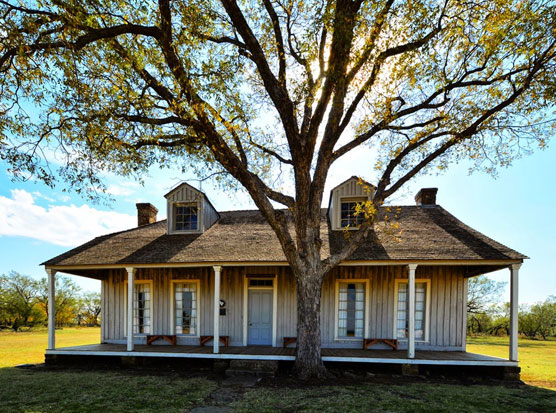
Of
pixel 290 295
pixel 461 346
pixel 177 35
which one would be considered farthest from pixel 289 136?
pixel 461 346

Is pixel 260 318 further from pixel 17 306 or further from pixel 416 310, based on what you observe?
pixel 17 306

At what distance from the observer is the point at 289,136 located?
8.28 meters

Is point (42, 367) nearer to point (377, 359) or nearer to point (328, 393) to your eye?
point (328, 393)

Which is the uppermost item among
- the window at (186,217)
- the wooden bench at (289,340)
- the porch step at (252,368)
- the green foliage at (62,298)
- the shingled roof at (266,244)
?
the window at (186,217)

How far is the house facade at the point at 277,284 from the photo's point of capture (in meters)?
9.34

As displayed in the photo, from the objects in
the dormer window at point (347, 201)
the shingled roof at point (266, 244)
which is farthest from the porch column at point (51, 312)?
the dormer window at point (347, 201)

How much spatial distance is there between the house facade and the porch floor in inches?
12.8

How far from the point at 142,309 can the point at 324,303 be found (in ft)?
22.0

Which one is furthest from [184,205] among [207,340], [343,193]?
[343,193]

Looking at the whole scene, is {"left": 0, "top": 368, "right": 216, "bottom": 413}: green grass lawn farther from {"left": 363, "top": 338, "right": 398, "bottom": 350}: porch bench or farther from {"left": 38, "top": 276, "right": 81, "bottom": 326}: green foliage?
{"left": 38, "top": 276, "right": 81, "bottom": 326}: green foliage

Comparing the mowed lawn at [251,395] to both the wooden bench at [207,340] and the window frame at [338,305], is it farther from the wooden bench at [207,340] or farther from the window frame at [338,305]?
the window frame at [338,305]

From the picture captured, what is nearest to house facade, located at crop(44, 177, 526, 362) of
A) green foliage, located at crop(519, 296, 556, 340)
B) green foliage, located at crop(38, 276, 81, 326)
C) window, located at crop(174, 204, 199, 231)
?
window, located at crop(174, 204, 199, 231)

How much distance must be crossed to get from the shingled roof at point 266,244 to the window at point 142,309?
165 cm

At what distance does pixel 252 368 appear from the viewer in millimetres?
8492
